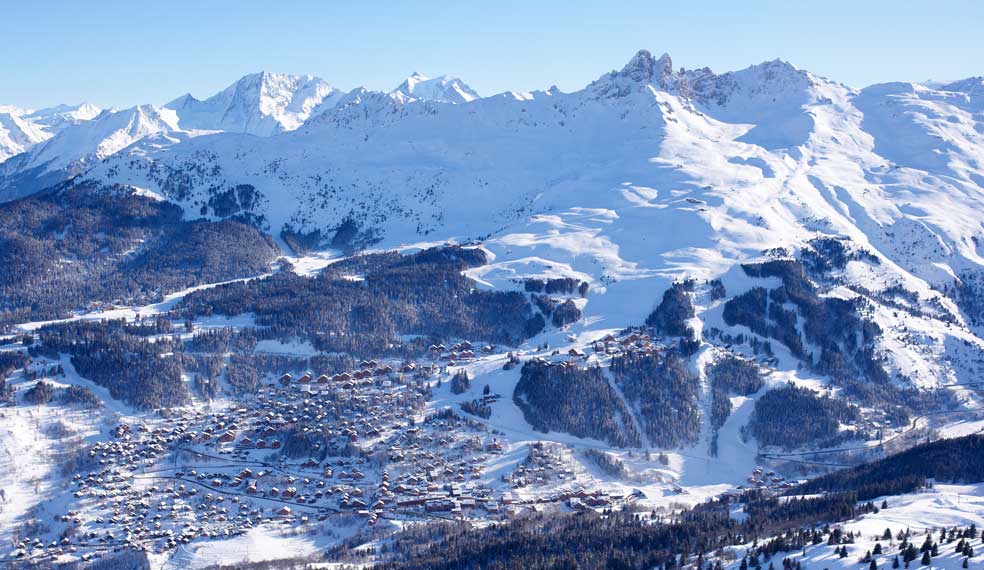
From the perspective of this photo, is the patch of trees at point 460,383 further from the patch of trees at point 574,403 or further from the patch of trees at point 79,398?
the patch of trees at point 79,398

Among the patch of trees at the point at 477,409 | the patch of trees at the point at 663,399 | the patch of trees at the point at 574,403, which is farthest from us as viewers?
the patch of trees at the point at 663,399

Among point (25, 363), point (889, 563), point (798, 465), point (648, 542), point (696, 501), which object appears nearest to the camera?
point (889, 563)

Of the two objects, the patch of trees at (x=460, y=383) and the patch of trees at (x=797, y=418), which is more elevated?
the patch of trees at (x=460, y=383)

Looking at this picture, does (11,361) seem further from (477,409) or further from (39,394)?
(477,409)

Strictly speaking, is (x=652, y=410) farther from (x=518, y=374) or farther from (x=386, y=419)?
(x=386, y=419)

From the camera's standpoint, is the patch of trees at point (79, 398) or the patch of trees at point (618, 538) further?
the patch of trees at point (79, 398)

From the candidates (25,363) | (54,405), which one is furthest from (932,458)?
(25,363)

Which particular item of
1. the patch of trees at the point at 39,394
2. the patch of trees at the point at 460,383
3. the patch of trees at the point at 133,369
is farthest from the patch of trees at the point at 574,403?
the patch of trees at the point at 39,394
